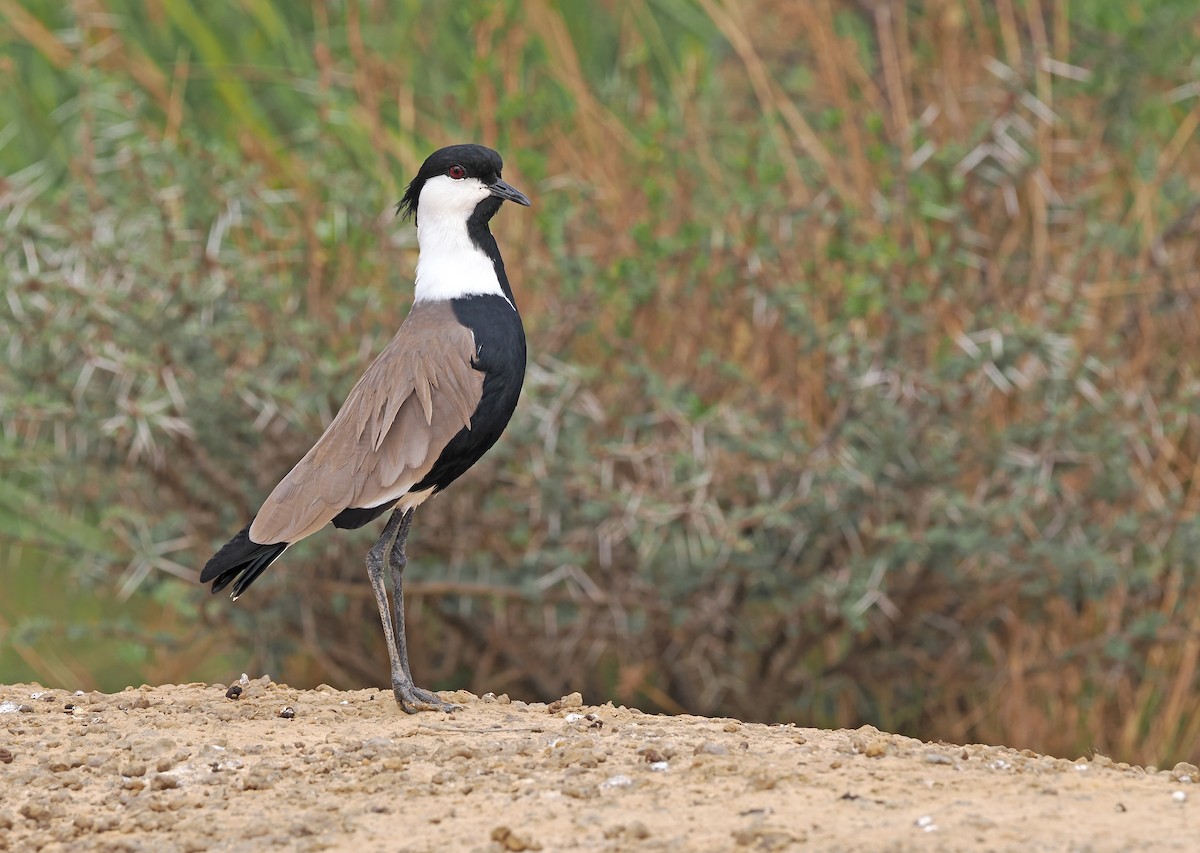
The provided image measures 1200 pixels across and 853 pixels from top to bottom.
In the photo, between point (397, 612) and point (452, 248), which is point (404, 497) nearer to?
point (397, 612)

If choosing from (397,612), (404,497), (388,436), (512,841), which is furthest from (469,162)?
(512,841)

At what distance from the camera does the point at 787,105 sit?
7520mm

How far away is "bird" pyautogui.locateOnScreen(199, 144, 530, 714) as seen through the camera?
16.0 feet

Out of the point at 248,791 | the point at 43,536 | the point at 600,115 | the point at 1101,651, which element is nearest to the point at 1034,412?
the point at 1101,651

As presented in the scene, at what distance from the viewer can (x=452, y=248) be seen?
5273mm

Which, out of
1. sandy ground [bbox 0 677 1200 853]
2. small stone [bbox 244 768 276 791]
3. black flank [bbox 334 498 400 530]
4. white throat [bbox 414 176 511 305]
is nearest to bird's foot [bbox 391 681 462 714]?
sandy ground [bbox 0 677 1200 853]

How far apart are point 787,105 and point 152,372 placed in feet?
10.2

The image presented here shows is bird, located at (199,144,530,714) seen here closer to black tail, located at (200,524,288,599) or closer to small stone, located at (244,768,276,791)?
black tail, located at (200,524,288,599)

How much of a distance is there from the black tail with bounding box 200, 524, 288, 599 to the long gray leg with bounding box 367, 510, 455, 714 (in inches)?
13.7

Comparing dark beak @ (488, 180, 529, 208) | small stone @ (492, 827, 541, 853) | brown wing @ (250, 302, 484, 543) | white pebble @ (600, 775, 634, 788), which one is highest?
dark beak @ (488, 180, 529, 208)

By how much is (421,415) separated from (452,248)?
63cm

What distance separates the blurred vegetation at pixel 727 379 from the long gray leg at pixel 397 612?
1066 millimetres

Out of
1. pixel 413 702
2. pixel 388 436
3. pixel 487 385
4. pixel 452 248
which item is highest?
pixel 452 248

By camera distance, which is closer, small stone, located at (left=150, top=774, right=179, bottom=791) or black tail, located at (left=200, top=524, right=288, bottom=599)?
small stone, located at (left=150, top=774, right=179, bottom=791)
